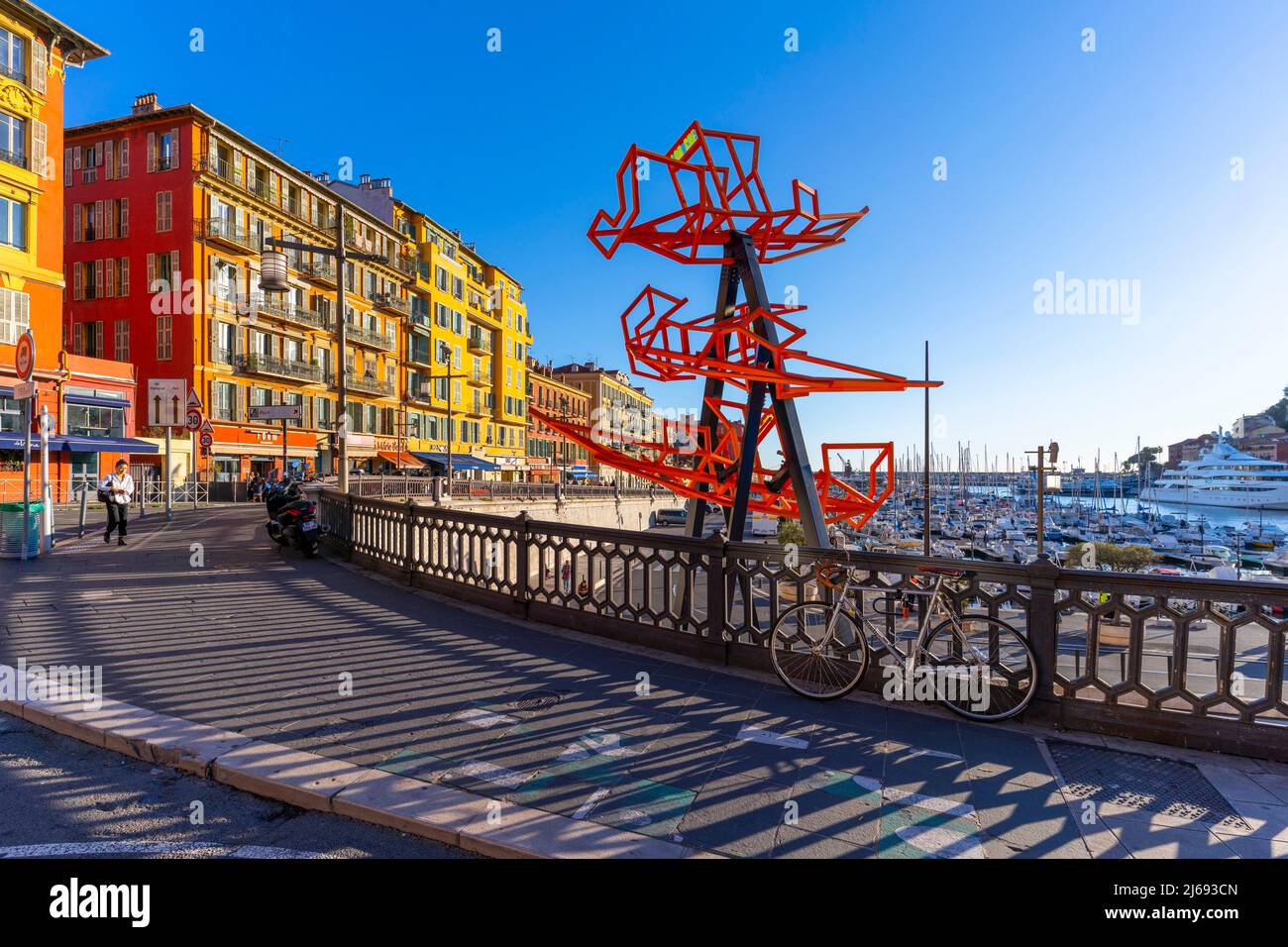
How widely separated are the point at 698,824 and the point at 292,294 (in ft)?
150

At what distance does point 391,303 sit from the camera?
159 feet

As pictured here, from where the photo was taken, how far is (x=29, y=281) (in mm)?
→ 25578

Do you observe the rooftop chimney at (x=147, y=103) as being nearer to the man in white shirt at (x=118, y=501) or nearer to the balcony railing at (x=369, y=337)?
the balcony railing at (x=369, y=337)

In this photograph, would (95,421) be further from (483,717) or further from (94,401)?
(483,717)

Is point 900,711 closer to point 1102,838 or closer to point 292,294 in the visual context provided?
point 1102,838

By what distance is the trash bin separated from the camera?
11453 mm

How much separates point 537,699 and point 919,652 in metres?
3.04

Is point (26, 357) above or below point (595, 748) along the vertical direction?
above

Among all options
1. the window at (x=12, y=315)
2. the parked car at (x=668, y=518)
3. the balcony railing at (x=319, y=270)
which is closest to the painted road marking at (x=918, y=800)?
the window at (x=12, y=315)

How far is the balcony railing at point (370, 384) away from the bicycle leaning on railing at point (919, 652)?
44543 millimetres

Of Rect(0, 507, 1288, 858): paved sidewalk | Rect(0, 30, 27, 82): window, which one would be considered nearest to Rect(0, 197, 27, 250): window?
Rect(0, 30, 27, 82): window

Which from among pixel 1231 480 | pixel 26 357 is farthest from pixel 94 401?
pixel 1231 480

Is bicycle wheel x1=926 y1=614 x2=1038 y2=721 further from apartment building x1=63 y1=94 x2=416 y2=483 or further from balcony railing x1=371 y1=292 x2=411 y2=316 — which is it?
balcony railing x1=371 y1=292 x2=411 y2=316
